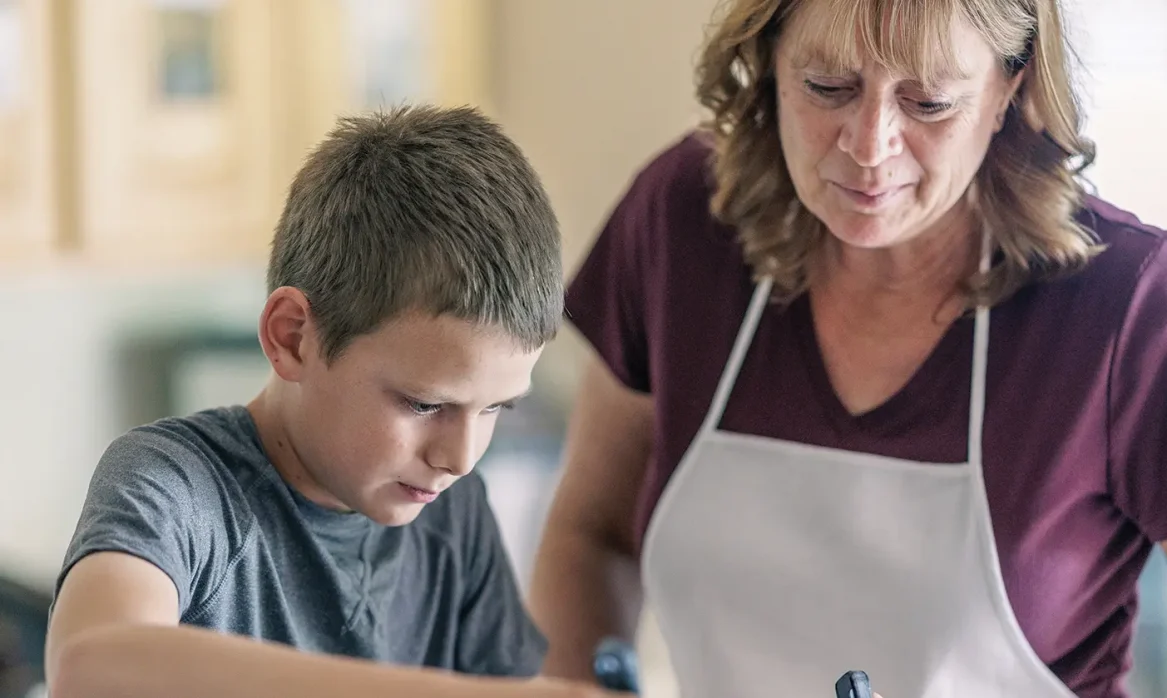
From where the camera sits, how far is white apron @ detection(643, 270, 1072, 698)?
1025 millimetres

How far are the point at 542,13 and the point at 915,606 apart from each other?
6.16ft

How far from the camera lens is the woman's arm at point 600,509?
119cm

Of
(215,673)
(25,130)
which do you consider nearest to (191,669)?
(215,673)

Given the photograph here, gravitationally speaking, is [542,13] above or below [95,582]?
above

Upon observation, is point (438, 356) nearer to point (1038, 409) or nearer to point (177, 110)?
point (1038, 409)

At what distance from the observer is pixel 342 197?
79 centimetres

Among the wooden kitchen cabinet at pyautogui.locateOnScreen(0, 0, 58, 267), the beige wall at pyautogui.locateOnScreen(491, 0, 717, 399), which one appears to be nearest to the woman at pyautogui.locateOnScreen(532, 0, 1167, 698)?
the wooden kitchen cabinet at pyautogui.locateOnScreen(0, 0, 58, 267)

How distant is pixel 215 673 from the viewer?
1.97 ft

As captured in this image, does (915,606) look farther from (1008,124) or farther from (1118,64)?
(1118,64)

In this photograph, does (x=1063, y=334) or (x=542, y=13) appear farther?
(x=542, y=13)

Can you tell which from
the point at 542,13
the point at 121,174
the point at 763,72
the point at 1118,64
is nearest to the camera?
the point at 763,72

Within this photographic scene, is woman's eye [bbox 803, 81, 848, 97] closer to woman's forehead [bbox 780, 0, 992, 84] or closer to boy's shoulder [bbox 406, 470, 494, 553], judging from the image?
woman's forehead [bbox 780, 0, 992, 84]

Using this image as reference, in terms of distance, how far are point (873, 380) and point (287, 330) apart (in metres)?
0.49

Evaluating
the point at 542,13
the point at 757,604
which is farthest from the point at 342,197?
the point at 542,13
